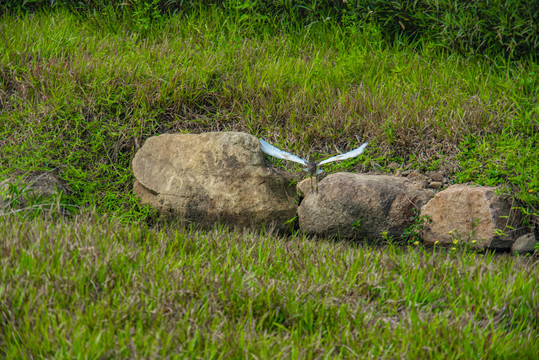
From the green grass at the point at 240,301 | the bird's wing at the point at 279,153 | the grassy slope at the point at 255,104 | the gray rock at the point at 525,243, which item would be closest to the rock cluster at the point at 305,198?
the gray rock at the point at 525,243

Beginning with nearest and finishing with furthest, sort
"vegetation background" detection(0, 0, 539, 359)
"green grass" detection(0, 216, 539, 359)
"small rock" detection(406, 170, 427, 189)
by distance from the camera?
"green grass" detection(0, 216, 539, 359) < "vegetation background" detection(0, 0, 539, 359) < "small rock" detection(406, 170, 427, 189)

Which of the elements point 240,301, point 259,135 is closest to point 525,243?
point 240,301

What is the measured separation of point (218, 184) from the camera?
3.68 meters

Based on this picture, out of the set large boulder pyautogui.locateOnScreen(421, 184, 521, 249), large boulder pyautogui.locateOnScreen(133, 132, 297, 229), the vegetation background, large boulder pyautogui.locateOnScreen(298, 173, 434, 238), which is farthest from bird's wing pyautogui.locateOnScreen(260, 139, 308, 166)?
large boulder pyautogui.locateOnScreen(421, 184, 521, 249)

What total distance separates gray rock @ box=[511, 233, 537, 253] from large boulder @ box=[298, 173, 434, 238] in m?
0.64

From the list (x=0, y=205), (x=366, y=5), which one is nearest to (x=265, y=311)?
(x=0, y=205)

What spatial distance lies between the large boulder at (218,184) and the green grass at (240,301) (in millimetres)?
671

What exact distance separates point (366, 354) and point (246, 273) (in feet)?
2.61

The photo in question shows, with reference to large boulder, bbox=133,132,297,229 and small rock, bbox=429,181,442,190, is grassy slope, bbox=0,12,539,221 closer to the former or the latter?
small rock, bbox=429,181,442,190

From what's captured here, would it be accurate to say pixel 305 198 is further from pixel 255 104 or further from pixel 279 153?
pixel 255 104

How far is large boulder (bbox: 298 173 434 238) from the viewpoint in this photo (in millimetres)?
3527

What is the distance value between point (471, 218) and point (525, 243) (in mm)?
364

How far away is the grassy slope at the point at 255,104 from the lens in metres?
3.97

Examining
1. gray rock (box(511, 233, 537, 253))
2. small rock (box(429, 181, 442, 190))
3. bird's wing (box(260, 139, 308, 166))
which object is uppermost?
bird's wing (box(260, 139, 308, 166))
